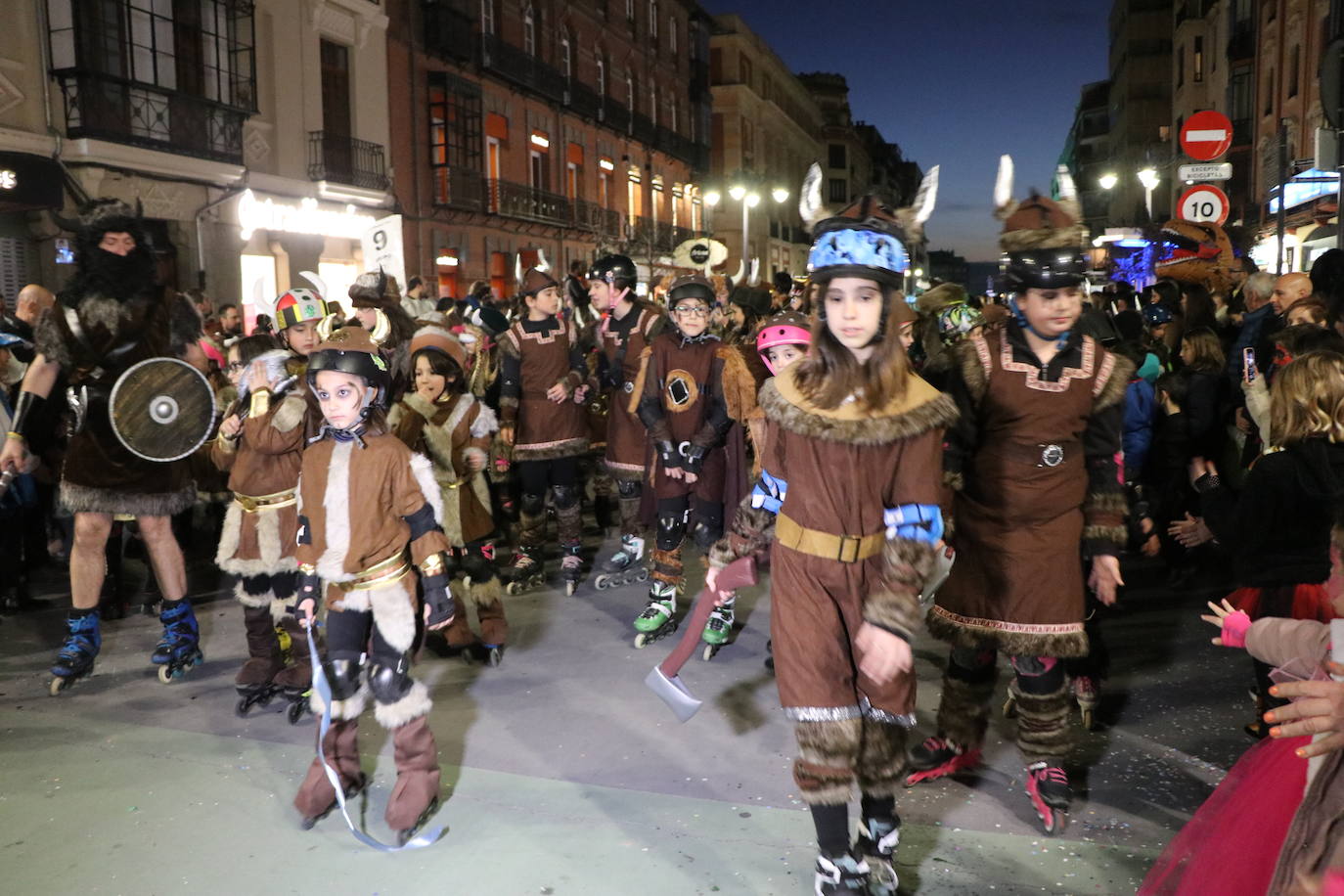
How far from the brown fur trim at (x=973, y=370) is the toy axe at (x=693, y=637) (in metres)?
1.10

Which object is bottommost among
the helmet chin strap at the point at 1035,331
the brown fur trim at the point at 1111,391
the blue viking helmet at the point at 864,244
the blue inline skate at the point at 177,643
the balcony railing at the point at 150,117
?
the blue inline skate at the point at 177,643

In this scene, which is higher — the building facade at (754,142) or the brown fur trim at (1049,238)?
the building facade at (754,142)

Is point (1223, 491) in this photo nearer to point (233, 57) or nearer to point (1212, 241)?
point (1212, 241)

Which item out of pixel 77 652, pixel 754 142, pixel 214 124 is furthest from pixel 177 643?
pixel 754 142

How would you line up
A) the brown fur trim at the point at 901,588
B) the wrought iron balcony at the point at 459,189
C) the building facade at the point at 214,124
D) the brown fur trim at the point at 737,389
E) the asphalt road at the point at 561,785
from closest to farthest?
the brown fur trim at the point at 901,588 < the asphalt road at the point at 561,785 < the brown fur trim at the point at 737,389 < the building facade at the point at 214,124 < the wrought iron balcony at the point at 459,189

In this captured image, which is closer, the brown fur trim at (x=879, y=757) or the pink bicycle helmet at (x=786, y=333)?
the brown fur trim at (x=879, y=757)

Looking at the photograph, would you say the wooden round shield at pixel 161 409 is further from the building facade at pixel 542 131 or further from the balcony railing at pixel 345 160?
the balcony railing at pixel 345 160

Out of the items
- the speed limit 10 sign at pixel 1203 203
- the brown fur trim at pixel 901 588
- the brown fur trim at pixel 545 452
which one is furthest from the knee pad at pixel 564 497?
the speed limit 10 sign at pixel 1203 203

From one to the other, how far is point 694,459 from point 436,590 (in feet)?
8.05

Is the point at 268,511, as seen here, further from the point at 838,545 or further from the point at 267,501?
the point at 838,545

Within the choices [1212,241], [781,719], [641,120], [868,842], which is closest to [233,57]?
[1212,241]

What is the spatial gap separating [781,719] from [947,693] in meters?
0.93

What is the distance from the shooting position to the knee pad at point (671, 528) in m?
6.15

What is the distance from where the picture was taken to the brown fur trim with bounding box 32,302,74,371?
Answer: 5.28m
